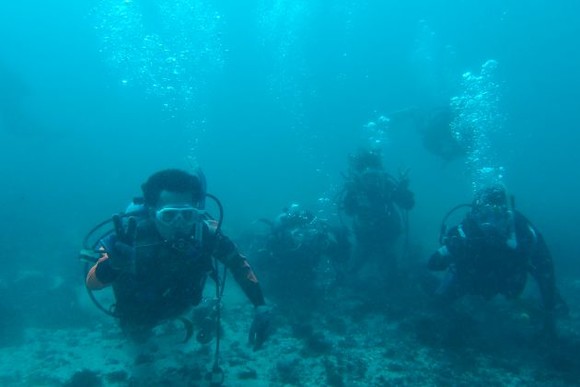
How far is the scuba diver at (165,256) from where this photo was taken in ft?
13.5

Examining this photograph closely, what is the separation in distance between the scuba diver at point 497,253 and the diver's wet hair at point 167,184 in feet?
13.3

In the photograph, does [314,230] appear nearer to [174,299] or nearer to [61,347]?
[174,299]

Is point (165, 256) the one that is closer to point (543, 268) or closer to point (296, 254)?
point (296, 254)

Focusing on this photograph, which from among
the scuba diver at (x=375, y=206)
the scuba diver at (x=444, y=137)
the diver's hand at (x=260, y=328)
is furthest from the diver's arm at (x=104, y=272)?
the scuba diver at (x=444, y=137)

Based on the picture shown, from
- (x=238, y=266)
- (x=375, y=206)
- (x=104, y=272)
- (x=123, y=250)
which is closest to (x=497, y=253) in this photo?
(x=375, y=206)

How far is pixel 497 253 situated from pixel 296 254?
3718 millimetres

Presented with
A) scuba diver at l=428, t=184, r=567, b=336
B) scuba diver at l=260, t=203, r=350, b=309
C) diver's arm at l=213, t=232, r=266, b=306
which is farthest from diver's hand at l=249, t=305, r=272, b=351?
scuba diver at l=260, t=203, r=350, b=309

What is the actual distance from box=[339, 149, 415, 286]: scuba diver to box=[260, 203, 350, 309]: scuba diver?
0.93m

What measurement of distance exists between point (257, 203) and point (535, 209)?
17538mm

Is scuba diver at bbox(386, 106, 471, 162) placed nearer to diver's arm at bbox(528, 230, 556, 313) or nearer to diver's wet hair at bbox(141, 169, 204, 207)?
diver's arm at bbox(528, 230, 556, 313)

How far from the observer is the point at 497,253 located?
20.2ft

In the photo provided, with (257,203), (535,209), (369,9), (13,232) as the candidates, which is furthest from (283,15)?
(13,232)

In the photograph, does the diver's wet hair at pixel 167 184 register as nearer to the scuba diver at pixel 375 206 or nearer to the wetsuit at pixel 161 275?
the wetsuit at pixel 161 275

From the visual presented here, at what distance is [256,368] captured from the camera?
611 centimetres
